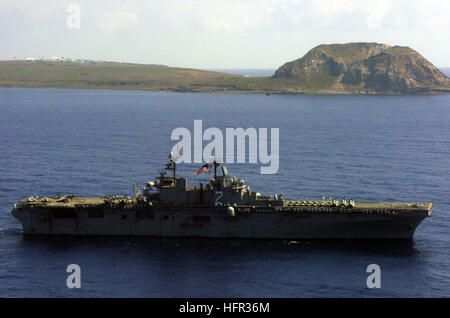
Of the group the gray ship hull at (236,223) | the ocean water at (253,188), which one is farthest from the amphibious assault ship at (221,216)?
the ocean water at (253,188)

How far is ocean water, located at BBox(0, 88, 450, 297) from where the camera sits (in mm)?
57000

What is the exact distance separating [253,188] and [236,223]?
21461mm

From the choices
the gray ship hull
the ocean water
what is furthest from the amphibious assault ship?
the ocean water

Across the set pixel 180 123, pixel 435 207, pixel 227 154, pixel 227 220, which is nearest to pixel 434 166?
pixel 435 207

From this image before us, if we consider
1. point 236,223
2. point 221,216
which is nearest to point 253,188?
point 236,223

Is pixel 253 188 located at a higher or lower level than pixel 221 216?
higher

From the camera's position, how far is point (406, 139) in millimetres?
140375

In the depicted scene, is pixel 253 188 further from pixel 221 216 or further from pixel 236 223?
pixel 221 216

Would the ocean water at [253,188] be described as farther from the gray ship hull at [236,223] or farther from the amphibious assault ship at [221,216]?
the amphibious assault ship at [221,216]

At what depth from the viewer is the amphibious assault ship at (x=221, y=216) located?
68.1 m

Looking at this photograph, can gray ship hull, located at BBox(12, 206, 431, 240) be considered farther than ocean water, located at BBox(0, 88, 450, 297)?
Yes

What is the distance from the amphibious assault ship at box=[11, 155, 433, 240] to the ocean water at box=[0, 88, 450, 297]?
1383 millimetres

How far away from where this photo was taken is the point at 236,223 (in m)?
68.9

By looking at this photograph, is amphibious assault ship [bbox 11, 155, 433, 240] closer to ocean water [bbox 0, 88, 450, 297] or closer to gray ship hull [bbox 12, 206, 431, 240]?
gray ship hull [bbox 12, 206, 431, 240]
